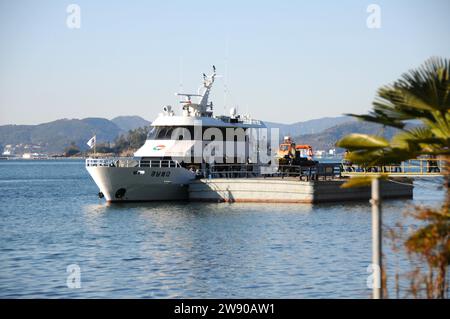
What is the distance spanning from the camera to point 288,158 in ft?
170

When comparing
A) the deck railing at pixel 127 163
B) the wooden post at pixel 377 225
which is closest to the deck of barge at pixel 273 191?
the deck railing at pixel 127 163

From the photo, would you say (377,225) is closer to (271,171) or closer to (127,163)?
(127,163)

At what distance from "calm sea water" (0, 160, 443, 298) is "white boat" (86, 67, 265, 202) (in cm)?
116

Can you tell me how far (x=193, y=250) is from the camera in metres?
24.7

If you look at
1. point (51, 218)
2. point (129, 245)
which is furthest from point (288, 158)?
point (129, 245)

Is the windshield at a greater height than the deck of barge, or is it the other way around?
the windshield

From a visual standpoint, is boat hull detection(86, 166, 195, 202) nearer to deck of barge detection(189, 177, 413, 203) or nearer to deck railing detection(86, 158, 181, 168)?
deck railing detection(86, 158, 181, 168)

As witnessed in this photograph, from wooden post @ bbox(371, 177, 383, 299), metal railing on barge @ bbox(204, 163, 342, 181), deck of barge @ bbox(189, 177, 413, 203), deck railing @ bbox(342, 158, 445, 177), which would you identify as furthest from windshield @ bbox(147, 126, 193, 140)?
wooden post @ bbox(371, 177, 383, 299)

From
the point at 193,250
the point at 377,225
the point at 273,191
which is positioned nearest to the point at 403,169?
the point at 273,191

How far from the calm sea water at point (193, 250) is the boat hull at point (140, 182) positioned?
3.19ft

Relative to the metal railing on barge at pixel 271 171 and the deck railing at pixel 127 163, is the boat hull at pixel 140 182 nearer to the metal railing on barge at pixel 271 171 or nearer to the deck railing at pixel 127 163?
the deck railing at pixel 127 163

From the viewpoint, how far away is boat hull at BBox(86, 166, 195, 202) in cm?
4047

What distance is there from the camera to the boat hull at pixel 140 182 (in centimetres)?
4047
